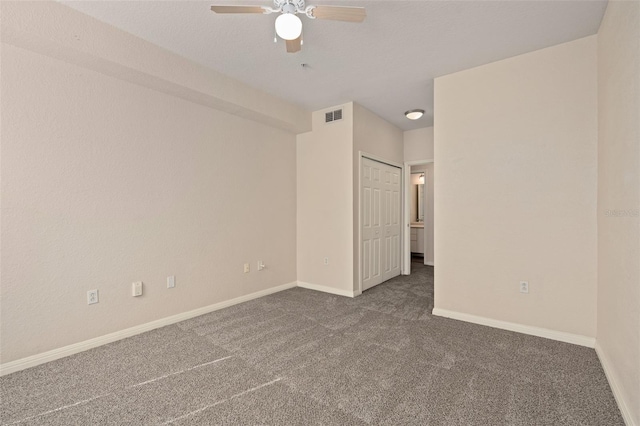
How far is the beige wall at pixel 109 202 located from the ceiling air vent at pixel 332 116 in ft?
3.62

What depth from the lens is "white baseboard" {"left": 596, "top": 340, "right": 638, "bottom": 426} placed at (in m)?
1.67

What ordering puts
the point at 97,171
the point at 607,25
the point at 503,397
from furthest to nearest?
the point at 97,171, the point at 607,25, the point at 503,397

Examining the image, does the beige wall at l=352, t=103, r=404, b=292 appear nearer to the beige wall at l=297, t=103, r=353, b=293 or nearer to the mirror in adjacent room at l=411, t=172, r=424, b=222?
the beige wall at l=297, t=103, r=353, b=293

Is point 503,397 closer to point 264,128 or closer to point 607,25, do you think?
point 607,25

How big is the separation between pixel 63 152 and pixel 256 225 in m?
2.26

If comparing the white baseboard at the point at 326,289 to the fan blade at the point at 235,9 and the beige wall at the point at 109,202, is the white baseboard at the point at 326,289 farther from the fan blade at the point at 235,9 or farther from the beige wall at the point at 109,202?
the fan blade at the point at 235,9

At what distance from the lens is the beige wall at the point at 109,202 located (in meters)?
2.32

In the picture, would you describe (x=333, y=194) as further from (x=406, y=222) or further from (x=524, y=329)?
(x=524, y=329)

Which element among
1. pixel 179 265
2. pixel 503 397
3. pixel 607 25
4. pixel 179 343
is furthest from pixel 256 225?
pixel 607 25

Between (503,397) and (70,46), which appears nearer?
(503,397)

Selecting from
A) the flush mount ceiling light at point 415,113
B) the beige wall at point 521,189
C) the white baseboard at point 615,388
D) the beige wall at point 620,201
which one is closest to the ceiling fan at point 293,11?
the beige wall at point 620,201

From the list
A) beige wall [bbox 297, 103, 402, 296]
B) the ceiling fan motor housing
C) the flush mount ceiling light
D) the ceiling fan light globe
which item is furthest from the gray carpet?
the flush mount ceiling light

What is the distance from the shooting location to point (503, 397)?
1.92 metres

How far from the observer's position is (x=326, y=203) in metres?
4.55
